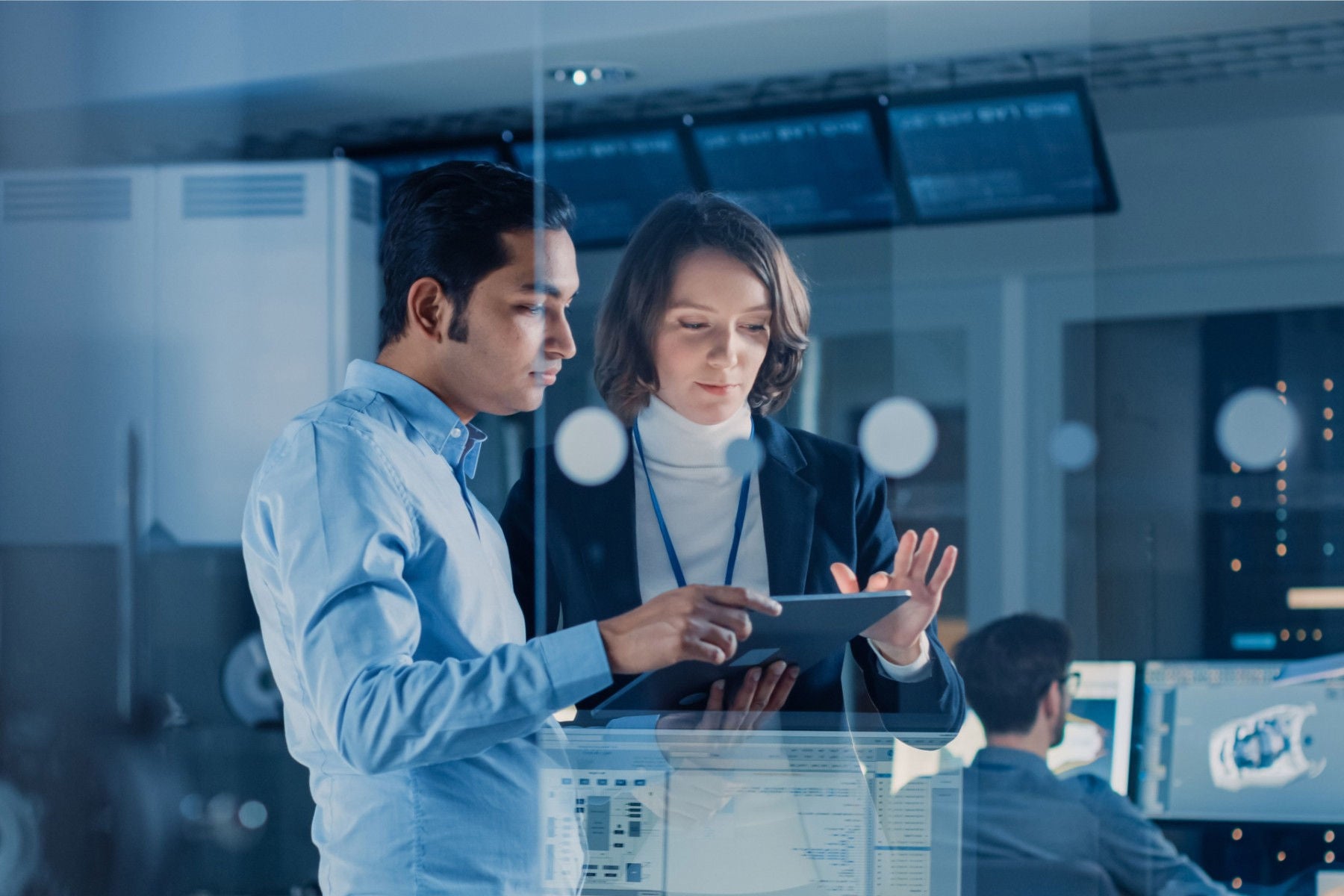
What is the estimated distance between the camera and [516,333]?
1560 millimetres

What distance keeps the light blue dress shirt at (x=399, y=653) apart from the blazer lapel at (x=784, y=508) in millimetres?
334

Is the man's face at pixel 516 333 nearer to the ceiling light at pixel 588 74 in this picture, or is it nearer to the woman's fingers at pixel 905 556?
the ceiling light at pixel 588 74

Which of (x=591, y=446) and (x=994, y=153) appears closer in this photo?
(x=591, y=446)

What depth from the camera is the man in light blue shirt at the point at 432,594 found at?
1228mm

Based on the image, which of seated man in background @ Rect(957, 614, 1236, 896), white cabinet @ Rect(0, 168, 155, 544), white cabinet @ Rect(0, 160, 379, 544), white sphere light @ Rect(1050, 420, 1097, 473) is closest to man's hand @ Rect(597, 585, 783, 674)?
→ seated man in background @ Rect(957, 614, 1236, 896)

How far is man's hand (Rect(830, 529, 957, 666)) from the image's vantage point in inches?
60.8

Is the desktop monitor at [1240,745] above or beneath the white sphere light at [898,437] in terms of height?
beneath

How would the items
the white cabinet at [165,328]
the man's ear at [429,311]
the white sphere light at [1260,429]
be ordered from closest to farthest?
1. the man's ear at [429,311]
2. the white sphere light at [1260,429]
3. the white cabinet at [165,328]

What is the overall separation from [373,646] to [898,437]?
0.77m

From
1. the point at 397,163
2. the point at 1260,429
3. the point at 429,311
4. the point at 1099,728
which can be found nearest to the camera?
the point at 429,311

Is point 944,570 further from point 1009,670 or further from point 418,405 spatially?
point 418,405

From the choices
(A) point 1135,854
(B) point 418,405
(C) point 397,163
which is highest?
(C) point 397,163

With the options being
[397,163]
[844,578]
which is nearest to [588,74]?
[844,578]

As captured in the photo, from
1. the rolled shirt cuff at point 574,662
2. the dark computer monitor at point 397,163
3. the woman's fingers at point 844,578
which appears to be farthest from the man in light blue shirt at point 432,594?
the dark computer monitor at point 397,163
